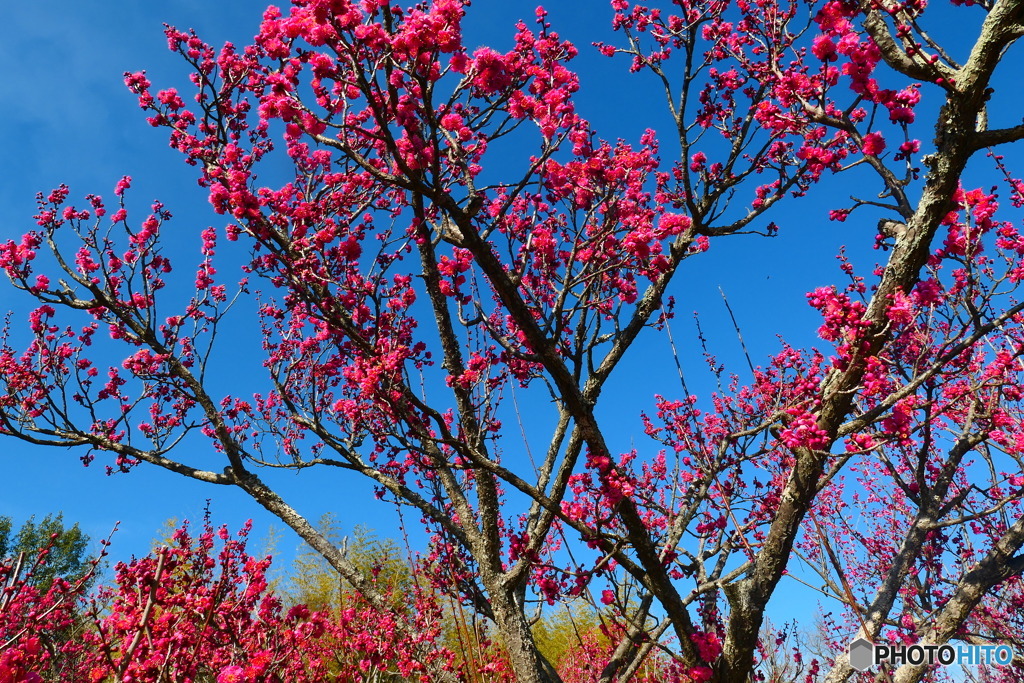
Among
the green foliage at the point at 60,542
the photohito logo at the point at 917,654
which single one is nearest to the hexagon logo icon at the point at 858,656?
the photohito logo at the point at 917,654

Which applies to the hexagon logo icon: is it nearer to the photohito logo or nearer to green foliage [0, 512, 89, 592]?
the photohito logo

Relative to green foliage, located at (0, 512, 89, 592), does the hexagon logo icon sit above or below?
below

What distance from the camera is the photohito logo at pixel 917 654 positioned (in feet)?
17.3

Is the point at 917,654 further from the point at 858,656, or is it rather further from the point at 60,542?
the point at 60,542

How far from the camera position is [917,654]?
603cm

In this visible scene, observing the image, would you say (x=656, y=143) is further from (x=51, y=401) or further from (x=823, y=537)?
(x=51, y=401)

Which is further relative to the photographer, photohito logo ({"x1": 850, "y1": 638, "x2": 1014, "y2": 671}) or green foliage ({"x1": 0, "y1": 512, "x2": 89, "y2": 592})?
green foliage ({"x1": 0, "y1": 512, "x2": 89, "y2": 592})

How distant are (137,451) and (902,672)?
8887 millimetres

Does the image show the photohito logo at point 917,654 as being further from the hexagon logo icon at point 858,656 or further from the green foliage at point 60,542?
the green foliage at point 60,542

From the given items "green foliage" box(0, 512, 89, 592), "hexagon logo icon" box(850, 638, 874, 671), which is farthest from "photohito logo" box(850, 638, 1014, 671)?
"green foliage" box(0, 512, 89, 592)

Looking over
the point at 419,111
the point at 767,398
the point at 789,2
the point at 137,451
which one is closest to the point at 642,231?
the point at 419,111

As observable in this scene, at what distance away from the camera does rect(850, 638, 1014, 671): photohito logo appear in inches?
208

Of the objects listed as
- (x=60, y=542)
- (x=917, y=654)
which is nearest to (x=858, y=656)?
(x=917, y=654)

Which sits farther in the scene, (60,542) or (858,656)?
(60,542)
